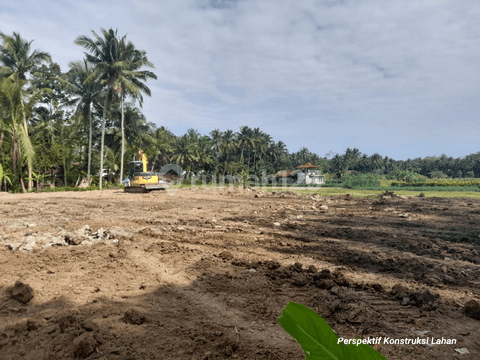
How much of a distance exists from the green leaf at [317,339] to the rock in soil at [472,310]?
410cm

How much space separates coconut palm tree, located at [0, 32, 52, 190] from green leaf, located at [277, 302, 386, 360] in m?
36.0

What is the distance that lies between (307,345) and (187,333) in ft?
9.54

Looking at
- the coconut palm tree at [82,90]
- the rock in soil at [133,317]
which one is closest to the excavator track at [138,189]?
the coconut palm tree at [82,90]

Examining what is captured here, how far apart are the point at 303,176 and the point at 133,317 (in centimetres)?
5923

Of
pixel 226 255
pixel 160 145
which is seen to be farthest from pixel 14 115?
pixel 226 255

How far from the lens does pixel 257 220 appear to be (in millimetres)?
9992

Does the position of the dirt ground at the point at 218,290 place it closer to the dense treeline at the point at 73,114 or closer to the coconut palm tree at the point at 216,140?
the dense treeline at the point at 73,114

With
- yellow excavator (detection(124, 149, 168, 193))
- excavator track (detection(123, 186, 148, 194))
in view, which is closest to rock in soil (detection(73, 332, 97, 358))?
yellow excavator (detection(124, 149, 168, 193))

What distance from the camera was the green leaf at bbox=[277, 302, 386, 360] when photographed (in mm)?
402

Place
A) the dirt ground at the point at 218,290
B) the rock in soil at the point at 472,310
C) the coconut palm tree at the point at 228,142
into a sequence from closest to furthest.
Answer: the dirt ground at the point at 218,290 < the rock in soil at the point at 472,310 < the coconut palm tree at the point at 228,142

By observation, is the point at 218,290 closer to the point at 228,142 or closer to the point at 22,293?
the point at 22,293

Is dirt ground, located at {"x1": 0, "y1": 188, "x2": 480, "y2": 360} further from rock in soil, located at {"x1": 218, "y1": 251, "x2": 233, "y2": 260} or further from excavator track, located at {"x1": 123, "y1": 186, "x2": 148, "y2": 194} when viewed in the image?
excavator track, located at {"x1": 123, "y1": 186, "x2": 148, "y2": 194}

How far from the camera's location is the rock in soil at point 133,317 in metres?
3.05

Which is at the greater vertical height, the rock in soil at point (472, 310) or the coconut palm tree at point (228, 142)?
the coconut palm tree at point (228, 142)
